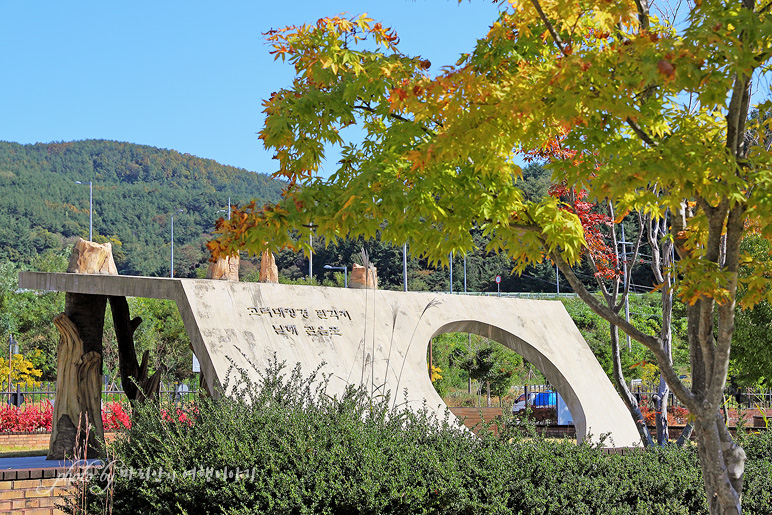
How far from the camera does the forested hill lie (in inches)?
2486

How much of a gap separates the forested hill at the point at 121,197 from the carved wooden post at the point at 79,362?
36.4 m

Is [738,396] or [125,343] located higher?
[125,343]

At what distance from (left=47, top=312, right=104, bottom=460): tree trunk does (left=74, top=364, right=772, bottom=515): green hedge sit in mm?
2983

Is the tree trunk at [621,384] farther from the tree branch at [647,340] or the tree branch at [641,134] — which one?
the tree branch at [641,134]

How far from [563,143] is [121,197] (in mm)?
79369

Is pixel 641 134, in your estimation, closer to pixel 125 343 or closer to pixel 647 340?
pixel 647 340

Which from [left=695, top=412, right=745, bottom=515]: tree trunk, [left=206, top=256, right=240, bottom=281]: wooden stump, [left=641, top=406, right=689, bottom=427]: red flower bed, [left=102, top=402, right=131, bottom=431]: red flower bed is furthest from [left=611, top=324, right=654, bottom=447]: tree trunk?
[left=102, top=402, right=131, bottom=431]: red flower bed

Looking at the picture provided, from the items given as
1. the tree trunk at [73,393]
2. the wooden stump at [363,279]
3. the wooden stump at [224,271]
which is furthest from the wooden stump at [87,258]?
the wooden stump at [363,279]

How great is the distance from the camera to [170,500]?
18.4ft

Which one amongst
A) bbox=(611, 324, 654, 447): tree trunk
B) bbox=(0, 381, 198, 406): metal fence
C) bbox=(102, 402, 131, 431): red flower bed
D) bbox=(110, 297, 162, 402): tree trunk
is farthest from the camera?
bbox=(110, 297, 162, 402): tree trunk

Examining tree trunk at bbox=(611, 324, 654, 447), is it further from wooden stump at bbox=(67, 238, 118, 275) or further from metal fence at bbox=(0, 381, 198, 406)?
wooden stump at bbox=(67, 238, 118, 275)

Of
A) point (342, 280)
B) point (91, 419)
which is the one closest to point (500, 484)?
point (91, 419)

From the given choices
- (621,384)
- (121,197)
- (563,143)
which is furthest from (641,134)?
(121,197)

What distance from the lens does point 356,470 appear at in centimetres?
534
